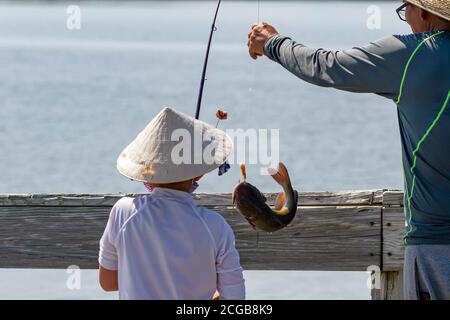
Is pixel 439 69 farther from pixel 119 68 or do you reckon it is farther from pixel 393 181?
pixel 119 68

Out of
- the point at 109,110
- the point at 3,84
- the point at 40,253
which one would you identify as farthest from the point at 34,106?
the point at 40,253

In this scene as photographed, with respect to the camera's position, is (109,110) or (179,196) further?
(109,110)

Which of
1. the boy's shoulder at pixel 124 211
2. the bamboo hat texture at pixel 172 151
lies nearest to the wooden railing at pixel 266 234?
the bamboo hat texture at pixel 172 151

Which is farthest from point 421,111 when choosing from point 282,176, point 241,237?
point 241,237

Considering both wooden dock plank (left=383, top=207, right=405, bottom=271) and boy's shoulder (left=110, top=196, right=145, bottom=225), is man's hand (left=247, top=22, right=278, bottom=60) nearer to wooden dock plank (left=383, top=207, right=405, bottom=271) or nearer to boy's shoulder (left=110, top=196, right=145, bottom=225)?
boy's shoulder (left=110, top=196, right=145, bottom=225)

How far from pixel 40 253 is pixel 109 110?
16.4 m

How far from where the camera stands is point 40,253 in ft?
15.3

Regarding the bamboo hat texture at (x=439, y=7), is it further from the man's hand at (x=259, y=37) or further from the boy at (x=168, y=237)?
the boy at (x=168, y=237)

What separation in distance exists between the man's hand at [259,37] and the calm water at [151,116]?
33cm

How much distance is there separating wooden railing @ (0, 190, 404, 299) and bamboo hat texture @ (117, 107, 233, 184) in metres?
1.08

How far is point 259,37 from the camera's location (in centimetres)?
395


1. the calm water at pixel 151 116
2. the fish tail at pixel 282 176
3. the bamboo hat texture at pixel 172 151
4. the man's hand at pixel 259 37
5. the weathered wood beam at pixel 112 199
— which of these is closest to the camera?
the bamboo hat texture at pixel 172 151

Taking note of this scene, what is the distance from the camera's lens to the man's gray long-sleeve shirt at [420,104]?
3.65 m

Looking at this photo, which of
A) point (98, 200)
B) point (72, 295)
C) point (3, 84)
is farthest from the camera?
point (3, 84)
